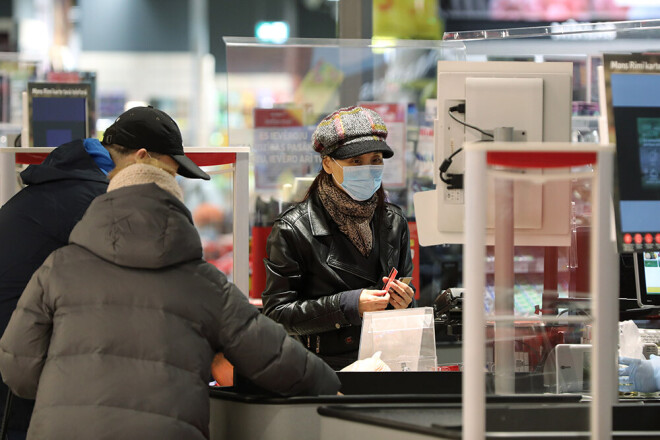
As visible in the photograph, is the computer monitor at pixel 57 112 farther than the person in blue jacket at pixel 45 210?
Yes

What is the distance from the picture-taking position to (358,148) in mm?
3568

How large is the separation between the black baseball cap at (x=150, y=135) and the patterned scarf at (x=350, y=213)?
872 mm

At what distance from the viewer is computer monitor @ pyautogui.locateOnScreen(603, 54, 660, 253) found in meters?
2.79

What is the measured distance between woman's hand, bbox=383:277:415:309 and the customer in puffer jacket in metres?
1.04

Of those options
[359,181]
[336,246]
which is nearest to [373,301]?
[336,246]

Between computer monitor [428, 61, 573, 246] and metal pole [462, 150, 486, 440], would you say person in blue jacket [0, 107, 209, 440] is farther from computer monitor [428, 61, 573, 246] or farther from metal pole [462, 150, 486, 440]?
metal pole [462, 150, 486, 440]

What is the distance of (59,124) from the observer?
19.4 feet

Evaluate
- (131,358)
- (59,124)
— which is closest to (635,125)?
(131,358)

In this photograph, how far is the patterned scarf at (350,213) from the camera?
3.60 meters

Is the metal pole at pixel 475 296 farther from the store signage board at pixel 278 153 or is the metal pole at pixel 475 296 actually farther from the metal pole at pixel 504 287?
the store signage board at pixel 278 153

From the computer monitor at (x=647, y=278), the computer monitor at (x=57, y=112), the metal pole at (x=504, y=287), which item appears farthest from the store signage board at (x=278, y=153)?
the metal pole at (x=504, y=287)

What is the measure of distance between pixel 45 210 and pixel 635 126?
5.96 ft

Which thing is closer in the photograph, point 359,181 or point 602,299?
point 602,299

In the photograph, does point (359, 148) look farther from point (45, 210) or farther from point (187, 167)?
point (45, 210)
